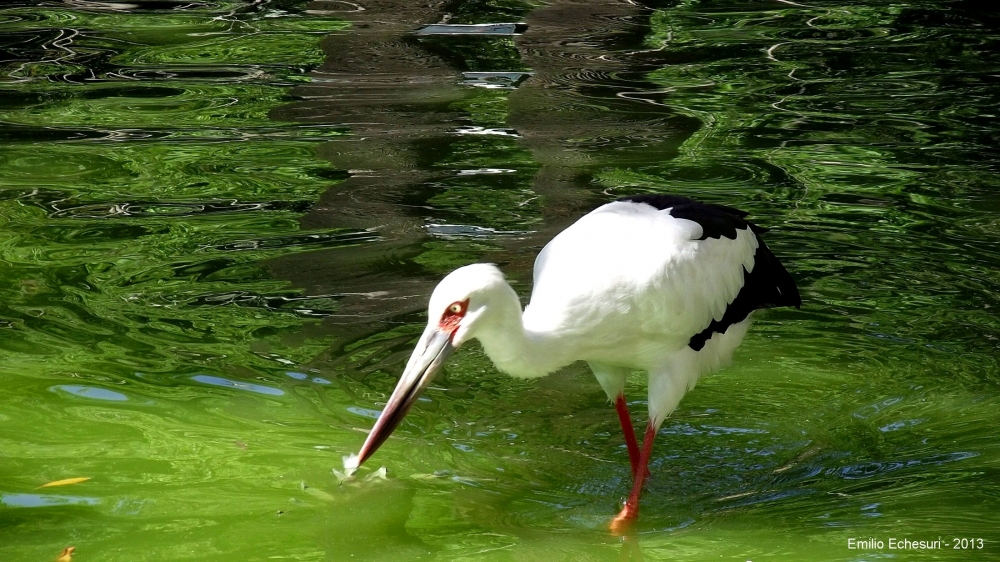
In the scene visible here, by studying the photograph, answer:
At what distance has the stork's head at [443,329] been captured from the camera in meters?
4.31

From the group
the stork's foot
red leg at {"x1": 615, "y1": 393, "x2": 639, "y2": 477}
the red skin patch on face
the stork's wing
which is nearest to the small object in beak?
the red skin patch on face

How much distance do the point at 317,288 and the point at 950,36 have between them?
855 cm

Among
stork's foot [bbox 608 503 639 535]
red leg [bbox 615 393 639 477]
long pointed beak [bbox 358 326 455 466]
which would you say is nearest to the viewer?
long pointed beak [bbox 358 326 455 466]

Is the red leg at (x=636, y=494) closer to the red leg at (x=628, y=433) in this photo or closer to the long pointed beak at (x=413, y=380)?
the red leg at (x=628, y=433)

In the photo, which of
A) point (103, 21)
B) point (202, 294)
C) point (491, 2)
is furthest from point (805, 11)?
point (202, 294)

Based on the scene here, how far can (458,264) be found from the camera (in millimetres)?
7414

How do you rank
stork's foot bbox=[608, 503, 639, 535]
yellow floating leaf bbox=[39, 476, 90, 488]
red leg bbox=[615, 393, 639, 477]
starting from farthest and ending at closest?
red leg bbox=[615, 393, 639, 477] → yellow floating leaf bbox=[39, 476, 90, 488] → stork's foot bbox=[608, 503, 639, 535]

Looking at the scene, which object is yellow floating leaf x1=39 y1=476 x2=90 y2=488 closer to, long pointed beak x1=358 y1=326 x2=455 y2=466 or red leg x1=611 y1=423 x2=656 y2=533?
long pointed beak x1=358 y1=326 x2=455 y2=466

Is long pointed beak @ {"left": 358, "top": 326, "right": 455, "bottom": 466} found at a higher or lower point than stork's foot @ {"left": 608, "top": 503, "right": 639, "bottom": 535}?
higher

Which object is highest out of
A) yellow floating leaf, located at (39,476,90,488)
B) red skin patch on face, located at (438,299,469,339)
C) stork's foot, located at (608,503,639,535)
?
red skin patch on face, located at (438,299,469,339)

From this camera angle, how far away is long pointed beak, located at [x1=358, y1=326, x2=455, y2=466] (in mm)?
4297

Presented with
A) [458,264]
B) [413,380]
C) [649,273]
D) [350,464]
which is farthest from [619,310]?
[458,264]

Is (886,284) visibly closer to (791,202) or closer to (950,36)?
(791,202)

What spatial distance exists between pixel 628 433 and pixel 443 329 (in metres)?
1.21
